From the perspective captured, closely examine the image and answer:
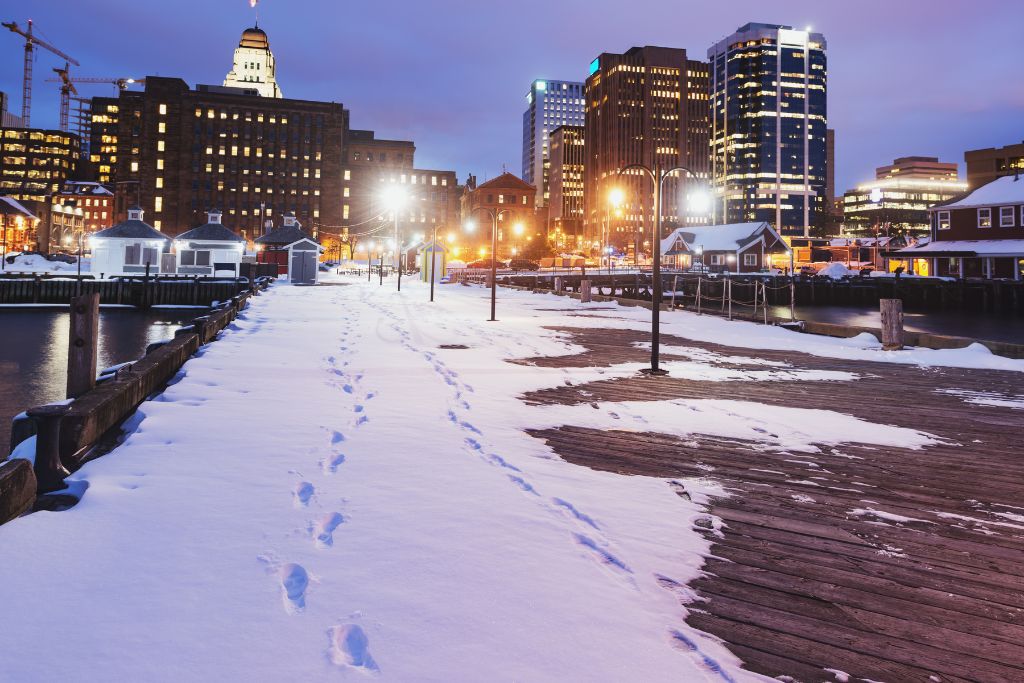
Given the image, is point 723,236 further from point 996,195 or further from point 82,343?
point 82,343

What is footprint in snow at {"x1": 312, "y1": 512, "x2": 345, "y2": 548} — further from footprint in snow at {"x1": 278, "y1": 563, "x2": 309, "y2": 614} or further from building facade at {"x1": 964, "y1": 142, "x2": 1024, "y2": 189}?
building facade at {"x1": 964, "y1": 142, "x2": 1024, "y2": 189}

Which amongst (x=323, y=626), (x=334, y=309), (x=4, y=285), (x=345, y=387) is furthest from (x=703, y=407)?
(x=4, y=285)

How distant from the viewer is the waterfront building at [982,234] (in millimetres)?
53531

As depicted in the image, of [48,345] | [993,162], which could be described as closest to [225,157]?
[48,345]

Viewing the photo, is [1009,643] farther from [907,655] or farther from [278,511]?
[278,511]

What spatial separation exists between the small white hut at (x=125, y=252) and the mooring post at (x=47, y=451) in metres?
54.7

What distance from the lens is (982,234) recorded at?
56719mm

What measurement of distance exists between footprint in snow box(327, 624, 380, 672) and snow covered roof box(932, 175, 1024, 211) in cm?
6560

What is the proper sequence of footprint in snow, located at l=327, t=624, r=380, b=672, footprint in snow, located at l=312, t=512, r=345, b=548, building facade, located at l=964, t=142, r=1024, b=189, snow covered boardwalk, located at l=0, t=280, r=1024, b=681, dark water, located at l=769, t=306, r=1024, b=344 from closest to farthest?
1. footprint in snow, located at l=327, t=624, r=380, b=672
2. snow covered boardwalk, located at l=0, t=280, r=1024, b=681
3. footprint in snow, located at l=312, t=512, r=345, b=548
4. dark water, located at l=769, t=306, r=1024, b=344
5. building facade, located at l=964, t=142, r=1024, b=189

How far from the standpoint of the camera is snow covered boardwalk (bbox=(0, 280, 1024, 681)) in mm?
3014

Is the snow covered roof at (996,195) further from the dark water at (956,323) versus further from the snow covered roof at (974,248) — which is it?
the dark water at (956,323)

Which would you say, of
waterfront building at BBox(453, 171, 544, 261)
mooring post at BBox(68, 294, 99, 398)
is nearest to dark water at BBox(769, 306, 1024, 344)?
mooring post at BBox(68, 294, 99, 398)

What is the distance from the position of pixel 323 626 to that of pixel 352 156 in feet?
574

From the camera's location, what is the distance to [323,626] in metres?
3.18
